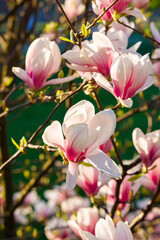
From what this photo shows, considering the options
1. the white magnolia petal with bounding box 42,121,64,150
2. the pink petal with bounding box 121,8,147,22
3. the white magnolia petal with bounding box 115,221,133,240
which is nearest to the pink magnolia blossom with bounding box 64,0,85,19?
the pink petal with bounding box 121,8,147,22

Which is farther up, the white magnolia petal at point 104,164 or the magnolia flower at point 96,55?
the magnolia flower at point 96,55

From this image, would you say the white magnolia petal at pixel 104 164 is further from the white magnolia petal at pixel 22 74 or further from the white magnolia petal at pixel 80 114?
the white magnolia petal at pixel 22 74

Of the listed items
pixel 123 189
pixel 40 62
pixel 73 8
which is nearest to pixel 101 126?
pixel 40 62

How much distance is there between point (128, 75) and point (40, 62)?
0.76ft

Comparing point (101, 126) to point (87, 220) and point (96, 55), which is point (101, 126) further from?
point (87, 220)

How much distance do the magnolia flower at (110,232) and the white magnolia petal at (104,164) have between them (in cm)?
9

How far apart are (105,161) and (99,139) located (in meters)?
0.04

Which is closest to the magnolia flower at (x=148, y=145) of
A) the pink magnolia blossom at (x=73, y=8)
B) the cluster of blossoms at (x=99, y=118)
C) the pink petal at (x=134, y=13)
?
the cluster of blossoms at (x=99, y=118)

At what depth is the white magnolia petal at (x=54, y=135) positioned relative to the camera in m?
0.63

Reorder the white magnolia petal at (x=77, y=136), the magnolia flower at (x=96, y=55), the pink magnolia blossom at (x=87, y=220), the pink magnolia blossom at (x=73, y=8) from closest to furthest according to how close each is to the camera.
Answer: the white magnolia petal at (x=77, y=136)
the magnolia flower at (x=96, y=55)
the pink magnolia blossom at (x=87, y=220)
the pink magnolia blossom at (x=73, y=8)

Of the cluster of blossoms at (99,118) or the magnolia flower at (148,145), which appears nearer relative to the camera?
the cluster of blossoms at (99,118)

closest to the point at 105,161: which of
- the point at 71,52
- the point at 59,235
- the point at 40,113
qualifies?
the point at 71,52

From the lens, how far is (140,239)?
5.75 feet

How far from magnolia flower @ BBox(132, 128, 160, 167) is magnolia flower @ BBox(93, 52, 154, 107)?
13 cm
